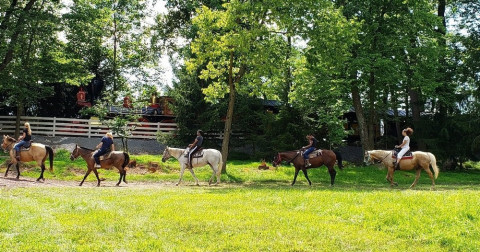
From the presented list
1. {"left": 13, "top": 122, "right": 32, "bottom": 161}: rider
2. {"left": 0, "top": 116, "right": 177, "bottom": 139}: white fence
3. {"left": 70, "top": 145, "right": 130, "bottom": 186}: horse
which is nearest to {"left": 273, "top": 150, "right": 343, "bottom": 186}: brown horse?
{"left": 70, "top": 145, "right": 130, "bottom": 186}: horse

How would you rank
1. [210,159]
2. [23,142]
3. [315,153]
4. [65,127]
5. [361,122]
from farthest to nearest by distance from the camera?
1. [65,127]
2. [361,122]
3. [210,159]
4. [315,153]
5. [23,142]

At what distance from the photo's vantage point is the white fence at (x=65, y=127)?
108 feet

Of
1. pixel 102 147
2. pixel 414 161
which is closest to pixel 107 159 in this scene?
pixel 102 147

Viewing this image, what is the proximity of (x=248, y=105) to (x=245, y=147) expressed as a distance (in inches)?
180

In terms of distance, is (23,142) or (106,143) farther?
(23,142)

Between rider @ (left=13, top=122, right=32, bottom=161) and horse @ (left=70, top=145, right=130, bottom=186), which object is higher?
rider @ (left=13, top=122, right=32, bottom=161)

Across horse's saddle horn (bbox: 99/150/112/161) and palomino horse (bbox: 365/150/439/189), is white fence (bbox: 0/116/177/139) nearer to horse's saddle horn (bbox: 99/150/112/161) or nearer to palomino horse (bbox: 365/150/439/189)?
horse's saddle horn (bbox: 99/150/112/161)

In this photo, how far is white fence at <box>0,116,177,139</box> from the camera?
32.8 meters

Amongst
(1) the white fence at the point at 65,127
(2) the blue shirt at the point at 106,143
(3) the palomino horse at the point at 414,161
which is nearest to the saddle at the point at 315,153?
(3) the palomino horse at the point at 414,161

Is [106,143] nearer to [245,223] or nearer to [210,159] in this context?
[210,159]

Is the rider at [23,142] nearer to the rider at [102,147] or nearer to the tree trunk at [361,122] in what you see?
the rider at [102,147]

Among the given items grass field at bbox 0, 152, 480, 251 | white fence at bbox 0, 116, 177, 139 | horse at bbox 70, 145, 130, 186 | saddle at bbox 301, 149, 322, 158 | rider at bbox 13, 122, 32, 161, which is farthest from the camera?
white fence at bbox 0, 116, 177, 139

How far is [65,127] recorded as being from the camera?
33469 millimetres

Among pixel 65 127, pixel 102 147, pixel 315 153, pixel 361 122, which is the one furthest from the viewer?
pixel 65 127
